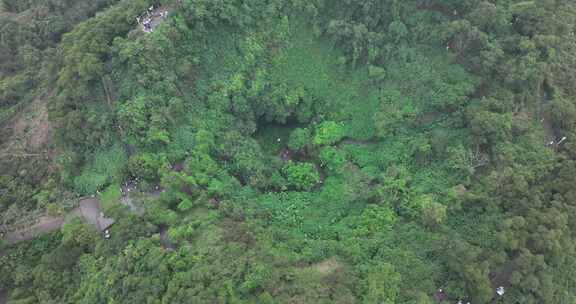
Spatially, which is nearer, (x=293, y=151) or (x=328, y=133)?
(x=328, y=133)

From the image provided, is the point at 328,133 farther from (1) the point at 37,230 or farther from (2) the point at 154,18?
(1) the point at 37,230

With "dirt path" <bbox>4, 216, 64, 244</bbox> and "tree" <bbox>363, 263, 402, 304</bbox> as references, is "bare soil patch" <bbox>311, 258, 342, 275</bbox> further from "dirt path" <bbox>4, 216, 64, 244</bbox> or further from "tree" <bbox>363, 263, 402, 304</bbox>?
"dirt path" <bbox>4, 216, 64, 244</bbox>

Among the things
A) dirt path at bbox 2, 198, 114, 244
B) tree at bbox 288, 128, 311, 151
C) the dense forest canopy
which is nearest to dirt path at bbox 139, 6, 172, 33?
the dense forest canopy

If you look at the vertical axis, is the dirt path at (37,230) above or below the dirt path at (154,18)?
below

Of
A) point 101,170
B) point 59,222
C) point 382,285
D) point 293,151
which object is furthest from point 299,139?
point 59,222

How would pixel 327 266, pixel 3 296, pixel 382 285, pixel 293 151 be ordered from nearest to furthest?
1. pixel 382 285
2. pixel 327 266
3. pixel 3 296
4. pixel 293 151

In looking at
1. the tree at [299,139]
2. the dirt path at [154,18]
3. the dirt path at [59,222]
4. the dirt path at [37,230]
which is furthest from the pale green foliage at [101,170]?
the tree at [299,139]

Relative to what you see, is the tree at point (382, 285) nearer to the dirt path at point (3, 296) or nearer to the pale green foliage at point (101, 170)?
the pale green foliage at point (101, 170)

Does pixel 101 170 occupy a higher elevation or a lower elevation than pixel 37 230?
higher

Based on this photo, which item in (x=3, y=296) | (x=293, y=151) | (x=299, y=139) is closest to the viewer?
(x=3, y=296)
